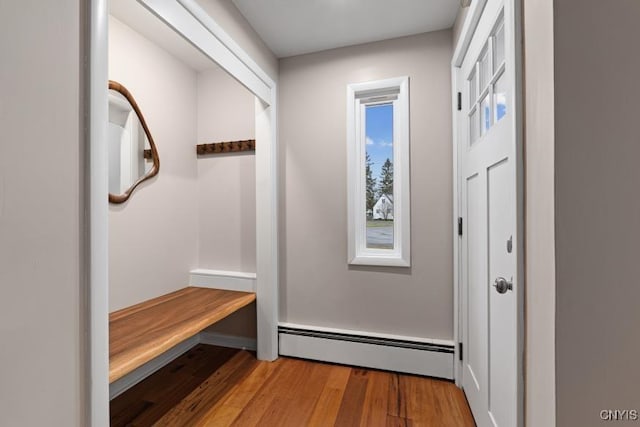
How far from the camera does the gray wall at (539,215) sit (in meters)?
0.74

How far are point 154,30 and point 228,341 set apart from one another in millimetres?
2402

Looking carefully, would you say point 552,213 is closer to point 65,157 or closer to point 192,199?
point 65,157

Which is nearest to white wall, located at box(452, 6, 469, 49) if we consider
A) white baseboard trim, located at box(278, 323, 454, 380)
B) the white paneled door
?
the white paneled door

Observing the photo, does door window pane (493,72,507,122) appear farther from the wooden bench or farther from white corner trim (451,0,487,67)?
the wooden bench

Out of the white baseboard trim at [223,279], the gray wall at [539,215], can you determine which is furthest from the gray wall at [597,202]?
the white baseboard trim at [223,279]

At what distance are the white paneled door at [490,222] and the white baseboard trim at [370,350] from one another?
0.56 feet

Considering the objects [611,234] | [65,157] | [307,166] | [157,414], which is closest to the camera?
[611,234]

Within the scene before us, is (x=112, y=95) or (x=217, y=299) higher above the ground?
(x=112, y=95)

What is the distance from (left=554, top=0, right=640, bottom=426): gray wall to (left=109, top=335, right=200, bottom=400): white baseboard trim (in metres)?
2.26

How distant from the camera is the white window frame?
2064 mm

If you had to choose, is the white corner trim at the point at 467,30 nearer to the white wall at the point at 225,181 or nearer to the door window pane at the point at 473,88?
the door window pane at the point at 473,88

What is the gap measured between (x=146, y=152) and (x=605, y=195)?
7.88 feet

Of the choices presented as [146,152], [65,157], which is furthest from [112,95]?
[65,157]

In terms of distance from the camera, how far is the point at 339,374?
2021mm
